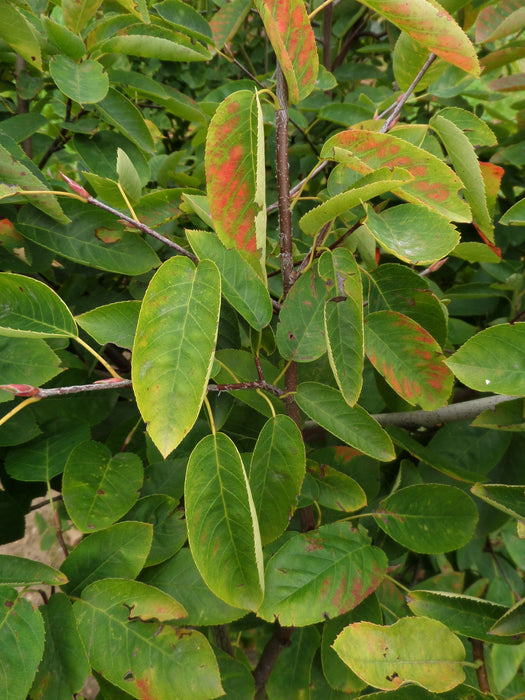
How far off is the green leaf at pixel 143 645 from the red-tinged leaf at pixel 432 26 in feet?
2.00

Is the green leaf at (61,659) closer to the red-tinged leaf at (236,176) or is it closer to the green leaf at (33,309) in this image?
the green leaf at (33,309)

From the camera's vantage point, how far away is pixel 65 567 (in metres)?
0.64

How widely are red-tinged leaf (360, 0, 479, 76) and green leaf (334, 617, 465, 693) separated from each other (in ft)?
1.80

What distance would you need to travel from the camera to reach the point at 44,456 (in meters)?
0.76

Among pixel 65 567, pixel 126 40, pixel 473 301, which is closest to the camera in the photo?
pixel 65 567

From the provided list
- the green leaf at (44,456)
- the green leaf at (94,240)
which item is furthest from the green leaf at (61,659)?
the green leaf at (94,240)

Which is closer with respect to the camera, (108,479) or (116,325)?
(116,325)

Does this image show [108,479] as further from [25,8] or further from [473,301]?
[473,301]

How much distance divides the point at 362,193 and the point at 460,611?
476 mm

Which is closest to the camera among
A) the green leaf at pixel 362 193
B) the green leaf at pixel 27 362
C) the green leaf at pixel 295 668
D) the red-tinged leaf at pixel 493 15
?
the green leaf at pixel 362 193

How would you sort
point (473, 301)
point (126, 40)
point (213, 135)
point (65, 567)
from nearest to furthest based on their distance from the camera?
point (213, 135)
point (65, 567)
point (126, 40)
point (473, 301)

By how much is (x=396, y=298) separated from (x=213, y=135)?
0.30 m

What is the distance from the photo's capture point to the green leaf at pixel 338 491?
26.9 inches

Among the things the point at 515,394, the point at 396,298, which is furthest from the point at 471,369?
the point at 396,298
